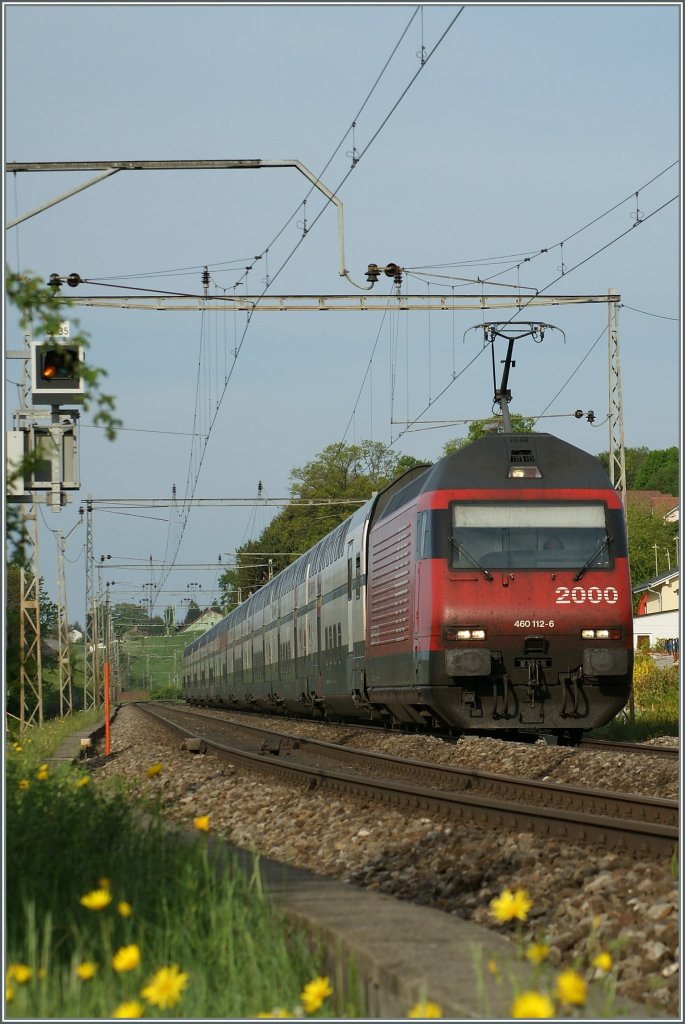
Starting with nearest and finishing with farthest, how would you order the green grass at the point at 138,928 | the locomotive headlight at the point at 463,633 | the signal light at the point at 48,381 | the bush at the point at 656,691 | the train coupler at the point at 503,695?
the green grass at the point at 138,928, the signal light at the point at 48,381, the locomotive headlight at the point at 463,633, the train coupler at the point at 503,695, the bush at the point at 656,691

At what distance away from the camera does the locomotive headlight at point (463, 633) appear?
1641cm

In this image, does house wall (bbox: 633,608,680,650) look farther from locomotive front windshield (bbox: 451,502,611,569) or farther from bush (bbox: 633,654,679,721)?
locomotive front windshield (bbox: 451,502,611,569)

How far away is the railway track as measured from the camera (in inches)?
356

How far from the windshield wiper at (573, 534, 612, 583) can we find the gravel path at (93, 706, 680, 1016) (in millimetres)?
2079

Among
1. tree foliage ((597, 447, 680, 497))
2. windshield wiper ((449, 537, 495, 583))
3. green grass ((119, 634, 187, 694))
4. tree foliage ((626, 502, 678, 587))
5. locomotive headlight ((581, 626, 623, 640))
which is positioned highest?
tree foliage ((597, 447, 680, 497))

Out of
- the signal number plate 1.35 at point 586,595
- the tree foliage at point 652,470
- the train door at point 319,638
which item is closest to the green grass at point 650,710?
the signal number plate 1.35 at point 586,595

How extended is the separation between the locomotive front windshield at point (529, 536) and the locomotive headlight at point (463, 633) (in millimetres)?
733

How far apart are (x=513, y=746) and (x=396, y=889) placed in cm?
880

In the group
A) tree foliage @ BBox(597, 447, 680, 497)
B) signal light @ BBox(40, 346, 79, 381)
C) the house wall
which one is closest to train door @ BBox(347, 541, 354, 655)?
signal light @ BBox(40, 346, 79, 381)

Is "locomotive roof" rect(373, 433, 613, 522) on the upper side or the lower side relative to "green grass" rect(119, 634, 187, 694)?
upper

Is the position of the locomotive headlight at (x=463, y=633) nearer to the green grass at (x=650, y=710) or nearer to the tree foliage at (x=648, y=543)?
the green grass at (x=650, y=710)

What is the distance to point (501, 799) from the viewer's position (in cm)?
1283

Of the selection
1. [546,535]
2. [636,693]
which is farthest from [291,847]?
[636,693]

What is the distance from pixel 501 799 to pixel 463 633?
3807 mm
